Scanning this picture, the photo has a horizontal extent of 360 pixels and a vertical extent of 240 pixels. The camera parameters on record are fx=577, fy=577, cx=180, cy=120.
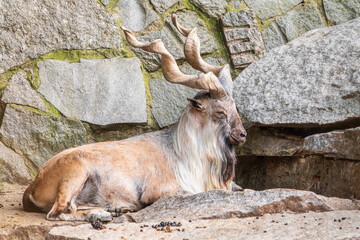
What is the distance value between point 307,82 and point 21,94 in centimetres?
277

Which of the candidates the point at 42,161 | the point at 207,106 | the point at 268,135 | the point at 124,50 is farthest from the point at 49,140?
the point at 268,135

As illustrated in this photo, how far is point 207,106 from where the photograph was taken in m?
5.33

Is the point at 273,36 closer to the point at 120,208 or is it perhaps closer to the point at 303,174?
the point at 303,174

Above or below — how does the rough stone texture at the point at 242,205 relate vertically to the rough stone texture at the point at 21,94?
below

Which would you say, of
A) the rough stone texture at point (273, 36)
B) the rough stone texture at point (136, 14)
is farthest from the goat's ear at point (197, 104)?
the rough stone texture at point (273, 36)

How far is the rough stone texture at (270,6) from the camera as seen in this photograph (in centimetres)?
655

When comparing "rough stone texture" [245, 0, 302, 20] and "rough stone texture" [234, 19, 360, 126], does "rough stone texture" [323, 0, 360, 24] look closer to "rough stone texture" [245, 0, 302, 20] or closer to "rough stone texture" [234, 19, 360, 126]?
"rough stone texture" [245, 0, 302, 20]

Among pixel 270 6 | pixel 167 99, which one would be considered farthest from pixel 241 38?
pixel 167 99

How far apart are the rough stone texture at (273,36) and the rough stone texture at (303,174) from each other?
1.40 metres

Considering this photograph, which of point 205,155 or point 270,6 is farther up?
point 270,6

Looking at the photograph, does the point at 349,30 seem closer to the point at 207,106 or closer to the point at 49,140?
the point at 207,106

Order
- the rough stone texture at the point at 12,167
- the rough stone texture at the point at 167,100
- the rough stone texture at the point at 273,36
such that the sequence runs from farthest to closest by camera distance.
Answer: the rough stone texture at the point at 273,36 → the rough stone texture at the point at 167,100 → the rough stone texture at the point at 12,167

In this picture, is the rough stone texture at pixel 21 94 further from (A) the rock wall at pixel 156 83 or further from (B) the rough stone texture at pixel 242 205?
(B) the rough stone texture at pixel 242 205

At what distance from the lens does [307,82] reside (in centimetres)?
546
